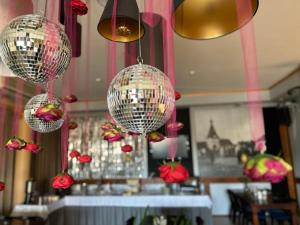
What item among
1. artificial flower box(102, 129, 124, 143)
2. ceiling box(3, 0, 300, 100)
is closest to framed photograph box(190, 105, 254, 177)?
ceiling box(3, 0, 300, 100)

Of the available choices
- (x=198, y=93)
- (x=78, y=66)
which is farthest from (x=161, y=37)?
(x=198, y=93)

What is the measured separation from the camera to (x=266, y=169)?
75 centimetres

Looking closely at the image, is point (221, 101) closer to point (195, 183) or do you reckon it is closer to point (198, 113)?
point (198, 113)

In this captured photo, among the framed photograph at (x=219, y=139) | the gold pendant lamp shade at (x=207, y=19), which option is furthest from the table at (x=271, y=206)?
the gold pendant lamp shade at (x=207, y=19)

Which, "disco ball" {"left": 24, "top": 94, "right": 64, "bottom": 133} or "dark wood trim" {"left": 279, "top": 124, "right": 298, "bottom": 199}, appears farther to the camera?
"dark wood trim" {"left": 279, "top": 124, "right": 298, "bottom": 199}

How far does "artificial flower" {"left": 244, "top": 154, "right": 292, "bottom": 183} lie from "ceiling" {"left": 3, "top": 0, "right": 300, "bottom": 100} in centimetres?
209

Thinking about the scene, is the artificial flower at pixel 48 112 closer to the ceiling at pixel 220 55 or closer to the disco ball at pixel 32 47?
the disco ball at pixel 32 47

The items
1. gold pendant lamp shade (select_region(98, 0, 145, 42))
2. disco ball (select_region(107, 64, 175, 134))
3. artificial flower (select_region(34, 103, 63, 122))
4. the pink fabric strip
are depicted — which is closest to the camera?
the pink fabric strip

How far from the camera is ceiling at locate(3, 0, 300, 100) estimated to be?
305 cm

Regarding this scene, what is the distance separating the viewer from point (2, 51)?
4.31 ft

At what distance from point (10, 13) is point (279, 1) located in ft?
8.53

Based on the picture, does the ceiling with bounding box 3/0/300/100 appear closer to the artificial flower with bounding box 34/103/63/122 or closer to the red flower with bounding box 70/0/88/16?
Result: the red flower with bounding box 70/0/88/16

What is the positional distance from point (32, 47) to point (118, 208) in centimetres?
436

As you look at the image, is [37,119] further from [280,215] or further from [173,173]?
[280,215]
